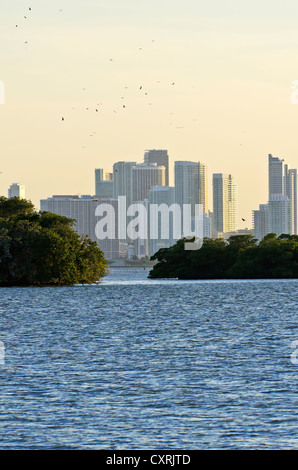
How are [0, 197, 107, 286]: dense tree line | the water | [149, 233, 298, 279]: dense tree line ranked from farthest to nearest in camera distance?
1. [149, 233, 298, 279]: dense tree line
2. [0, 197, 107, 286]: dense tree line
3. the water

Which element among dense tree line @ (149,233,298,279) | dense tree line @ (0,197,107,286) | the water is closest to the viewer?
the water

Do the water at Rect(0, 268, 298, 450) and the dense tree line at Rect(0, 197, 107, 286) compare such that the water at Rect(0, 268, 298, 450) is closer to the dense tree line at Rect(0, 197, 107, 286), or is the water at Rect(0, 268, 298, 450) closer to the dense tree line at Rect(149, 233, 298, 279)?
the dense tree line at Rect(0, 197, 107, 286)

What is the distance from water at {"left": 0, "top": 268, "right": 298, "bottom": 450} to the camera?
102 feet

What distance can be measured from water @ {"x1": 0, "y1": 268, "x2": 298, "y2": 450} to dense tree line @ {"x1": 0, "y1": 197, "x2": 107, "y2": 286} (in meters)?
51.8

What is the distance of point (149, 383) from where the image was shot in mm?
41031

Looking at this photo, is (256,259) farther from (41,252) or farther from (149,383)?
(149,383)

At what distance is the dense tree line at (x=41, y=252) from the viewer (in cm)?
12975

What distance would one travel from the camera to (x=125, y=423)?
3278cm

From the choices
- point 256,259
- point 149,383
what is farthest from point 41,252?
point 149,383

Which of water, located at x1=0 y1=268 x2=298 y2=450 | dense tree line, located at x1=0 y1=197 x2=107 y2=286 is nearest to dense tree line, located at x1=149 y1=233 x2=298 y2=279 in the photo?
dense tree line, located at x1=0 y1=197 x2=107 y2=286

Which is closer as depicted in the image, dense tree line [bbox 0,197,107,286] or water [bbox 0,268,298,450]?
water [bbox 0,268,298,450]

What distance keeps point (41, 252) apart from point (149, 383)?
294 ft

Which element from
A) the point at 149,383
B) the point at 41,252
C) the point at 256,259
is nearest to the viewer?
the point at 149,383
